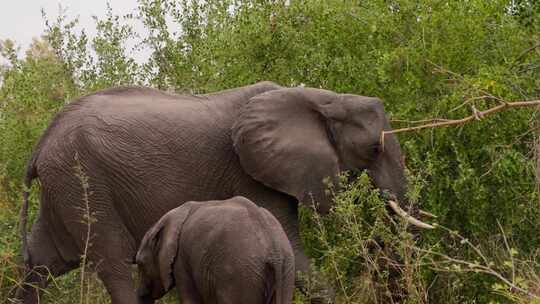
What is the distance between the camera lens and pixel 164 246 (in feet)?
19.5

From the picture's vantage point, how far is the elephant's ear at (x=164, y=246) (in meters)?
5.91

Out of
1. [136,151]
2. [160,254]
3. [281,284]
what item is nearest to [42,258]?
[136,151]

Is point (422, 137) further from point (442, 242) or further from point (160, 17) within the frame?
point (160, 17)

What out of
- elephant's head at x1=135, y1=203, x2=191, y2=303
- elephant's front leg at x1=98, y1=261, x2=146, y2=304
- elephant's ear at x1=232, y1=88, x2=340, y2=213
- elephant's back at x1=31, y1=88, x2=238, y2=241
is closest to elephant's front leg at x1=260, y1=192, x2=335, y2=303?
elephant's ear at x1=232, y1=88, x2=340, y2=213

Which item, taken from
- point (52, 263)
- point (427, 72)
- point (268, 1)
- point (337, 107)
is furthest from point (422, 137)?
point (52, 263)

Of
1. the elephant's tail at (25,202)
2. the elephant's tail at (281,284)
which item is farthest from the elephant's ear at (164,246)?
the elephant's tail at (25,202)

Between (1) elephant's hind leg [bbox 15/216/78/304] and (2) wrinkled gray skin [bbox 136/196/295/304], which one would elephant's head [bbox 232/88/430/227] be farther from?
(2) wrinkled gray skin [bbox 136/196/295/304]

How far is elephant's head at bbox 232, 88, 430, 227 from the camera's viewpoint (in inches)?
295

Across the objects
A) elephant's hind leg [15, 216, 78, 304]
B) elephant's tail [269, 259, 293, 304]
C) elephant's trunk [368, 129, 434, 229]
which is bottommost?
elephant's hind leg [15, 216, 78, 304]

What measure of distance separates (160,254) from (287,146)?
180 cm

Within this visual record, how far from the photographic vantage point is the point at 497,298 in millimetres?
7949

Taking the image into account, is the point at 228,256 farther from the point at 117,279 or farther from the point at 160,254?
the point at 117,279

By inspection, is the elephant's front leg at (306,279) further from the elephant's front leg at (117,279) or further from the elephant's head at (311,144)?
the elephant's front leg at (117,279)

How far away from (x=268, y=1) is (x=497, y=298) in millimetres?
3078
